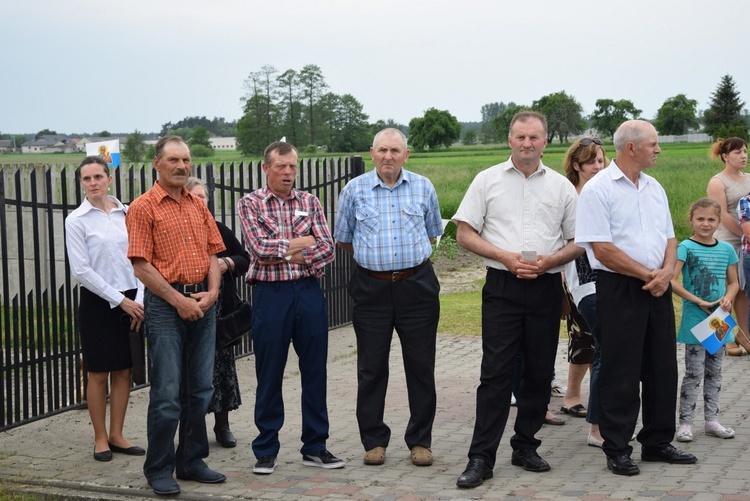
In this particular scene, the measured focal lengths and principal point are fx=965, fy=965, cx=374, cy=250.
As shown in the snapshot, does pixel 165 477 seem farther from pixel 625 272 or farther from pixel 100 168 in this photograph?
pixel 625 272

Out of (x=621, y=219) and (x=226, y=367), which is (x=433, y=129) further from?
(x=621, y=219)

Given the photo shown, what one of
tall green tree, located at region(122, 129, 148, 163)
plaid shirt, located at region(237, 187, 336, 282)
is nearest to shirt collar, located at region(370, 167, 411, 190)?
plaid shirt, located at region(237, 187, 336, 282)

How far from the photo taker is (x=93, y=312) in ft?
21.8

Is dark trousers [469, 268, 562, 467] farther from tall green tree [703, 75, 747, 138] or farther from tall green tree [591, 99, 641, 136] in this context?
tall green tree [703, 75, 747, 138]

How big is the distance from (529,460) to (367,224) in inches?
72.3

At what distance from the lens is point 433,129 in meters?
101

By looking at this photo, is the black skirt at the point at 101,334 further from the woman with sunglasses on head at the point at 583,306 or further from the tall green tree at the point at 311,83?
the tall green tree at the point at 311,83

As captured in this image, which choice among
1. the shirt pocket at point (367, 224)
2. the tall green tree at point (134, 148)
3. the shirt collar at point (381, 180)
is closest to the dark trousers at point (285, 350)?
the shirt pocket at point (367, 224)

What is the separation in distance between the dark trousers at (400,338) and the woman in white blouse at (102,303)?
1570 millimetres

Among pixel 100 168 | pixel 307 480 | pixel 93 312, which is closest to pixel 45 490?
pixel 93 312

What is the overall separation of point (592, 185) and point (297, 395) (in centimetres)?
375

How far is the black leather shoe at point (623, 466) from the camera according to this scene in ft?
19.1

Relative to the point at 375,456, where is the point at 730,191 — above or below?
above

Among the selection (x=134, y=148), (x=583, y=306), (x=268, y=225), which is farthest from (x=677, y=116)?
(x=268, y=225)
